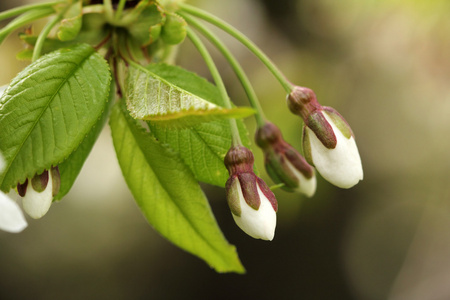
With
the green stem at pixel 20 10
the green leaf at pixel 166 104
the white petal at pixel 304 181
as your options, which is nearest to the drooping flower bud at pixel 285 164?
the white petal at pixel 304 181

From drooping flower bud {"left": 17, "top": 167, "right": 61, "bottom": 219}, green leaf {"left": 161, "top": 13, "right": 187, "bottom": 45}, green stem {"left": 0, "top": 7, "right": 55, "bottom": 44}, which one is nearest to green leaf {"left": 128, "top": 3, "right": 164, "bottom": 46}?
green leaf {"left": 161, "top": 13, "right": 187, "bottom": 45}

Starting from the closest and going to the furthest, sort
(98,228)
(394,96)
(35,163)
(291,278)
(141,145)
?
1. (35,163)
2. (141,145)
3. (394,96)
4. (291,278)
5. (98,228)

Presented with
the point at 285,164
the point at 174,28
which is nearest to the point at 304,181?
the point at 285,164

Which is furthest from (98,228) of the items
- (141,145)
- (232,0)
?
(141,145)

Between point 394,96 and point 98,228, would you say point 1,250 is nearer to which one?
point 98,228

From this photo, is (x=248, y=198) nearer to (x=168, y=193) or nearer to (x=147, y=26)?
(x=168, y=193)
